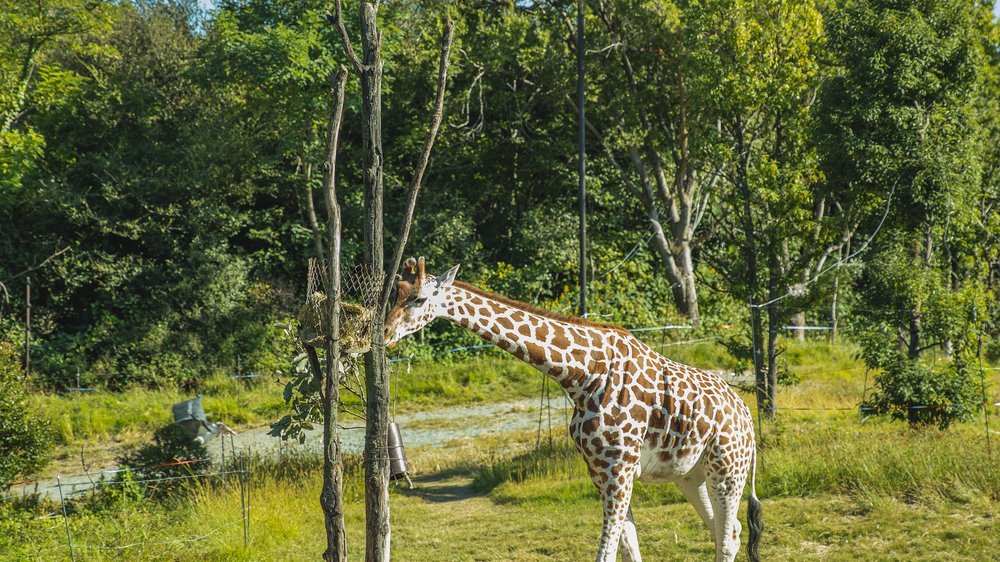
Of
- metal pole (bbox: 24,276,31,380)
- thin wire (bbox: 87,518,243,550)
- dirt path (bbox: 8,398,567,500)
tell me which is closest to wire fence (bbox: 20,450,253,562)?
thin wire (bbox: 87,518,243,550)

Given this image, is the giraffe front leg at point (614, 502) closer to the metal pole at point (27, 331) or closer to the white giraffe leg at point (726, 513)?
the white giraffe leg at point (726, 513)

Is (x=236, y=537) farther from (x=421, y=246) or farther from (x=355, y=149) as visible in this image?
(x=355, y=149)

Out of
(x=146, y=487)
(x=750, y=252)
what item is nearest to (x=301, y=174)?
(x=146, y=487)

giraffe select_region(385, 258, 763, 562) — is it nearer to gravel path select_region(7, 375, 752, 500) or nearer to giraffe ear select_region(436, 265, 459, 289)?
giraffe ear select_region(436, 265, 459, 289)

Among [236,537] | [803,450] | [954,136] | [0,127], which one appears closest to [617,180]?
[954,136]

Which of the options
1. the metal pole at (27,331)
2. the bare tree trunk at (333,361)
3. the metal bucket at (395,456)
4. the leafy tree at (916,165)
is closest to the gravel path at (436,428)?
the metal bucket at (395,456)

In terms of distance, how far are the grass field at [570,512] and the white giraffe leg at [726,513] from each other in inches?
37.7

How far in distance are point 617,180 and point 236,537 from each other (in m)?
16.9

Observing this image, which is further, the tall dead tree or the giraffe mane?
the giraffe mane

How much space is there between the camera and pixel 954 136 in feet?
39.0

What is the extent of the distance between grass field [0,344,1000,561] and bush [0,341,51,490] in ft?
2.09

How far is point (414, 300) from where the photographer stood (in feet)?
21.5

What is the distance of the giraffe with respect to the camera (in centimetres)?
675

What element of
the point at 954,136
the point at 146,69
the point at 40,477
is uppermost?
the point at 146,69
